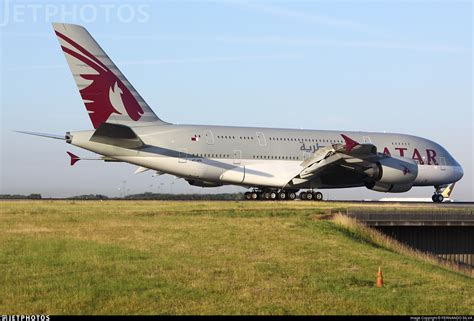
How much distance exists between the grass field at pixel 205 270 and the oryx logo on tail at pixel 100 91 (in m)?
11.4

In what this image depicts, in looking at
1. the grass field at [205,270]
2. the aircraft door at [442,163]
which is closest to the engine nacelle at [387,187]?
the aircraft door at [442,163]

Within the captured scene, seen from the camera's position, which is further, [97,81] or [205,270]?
[97,81]

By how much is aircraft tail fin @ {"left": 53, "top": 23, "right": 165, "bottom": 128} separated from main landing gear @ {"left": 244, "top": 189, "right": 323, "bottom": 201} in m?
10.4

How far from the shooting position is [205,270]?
19.4m

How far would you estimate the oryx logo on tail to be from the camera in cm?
4112

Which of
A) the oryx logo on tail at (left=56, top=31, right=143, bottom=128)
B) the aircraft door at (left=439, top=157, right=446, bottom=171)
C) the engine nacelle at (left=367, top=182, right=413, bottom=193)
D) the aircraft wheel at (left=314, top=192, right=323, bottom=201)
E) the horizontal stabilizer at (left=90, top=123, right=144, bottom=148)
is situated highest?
the oryx logo on tail at (left=56, top=31, right=143, bottom=128)

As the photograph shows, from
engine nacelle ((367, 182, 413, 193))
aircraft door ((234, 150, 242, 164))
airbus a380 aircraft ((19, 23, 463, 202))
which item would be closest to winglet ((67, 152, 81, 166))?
airbus a380 aircraft ((19, 23, 463, 202))

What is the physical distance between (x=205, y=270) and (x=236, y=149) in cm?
2585

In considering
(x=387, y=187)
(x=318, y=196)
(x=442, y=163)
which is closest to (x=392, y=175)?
(x=387, y=187)

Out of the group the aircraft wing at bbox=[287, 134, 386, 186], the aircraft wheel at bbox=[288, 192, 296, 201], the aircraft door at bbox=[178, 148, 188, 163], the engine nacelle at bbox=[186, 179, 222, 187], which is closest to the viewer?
the aircraft door at bbox=[178, 148, 188, 163]

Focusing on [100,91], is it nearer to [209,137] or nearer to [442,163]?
[209,137]

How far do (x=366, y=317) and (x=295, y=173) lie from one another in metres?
32.2

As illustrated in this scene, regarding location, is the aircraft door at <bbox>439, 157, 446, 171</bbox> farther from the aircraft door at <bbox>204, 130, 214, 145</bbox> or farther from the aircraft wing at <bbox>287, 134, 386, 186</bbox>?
A: the aircraft door at <bbox>204, 130, 214, 145</bbox>

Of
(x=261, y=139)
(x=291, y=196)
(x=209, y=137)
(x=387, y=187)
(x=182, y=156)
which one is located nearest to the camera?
(x=182, y=156)
